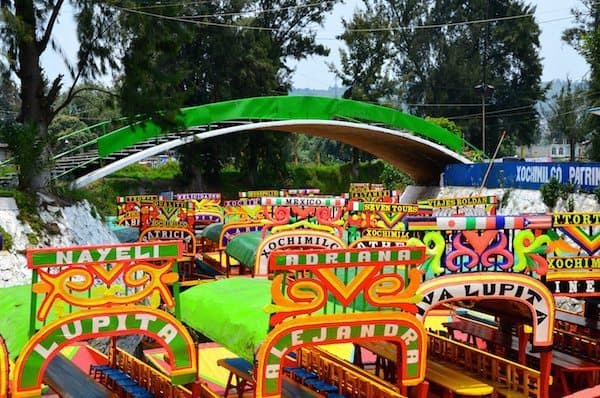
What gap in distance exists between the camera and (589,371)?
9266 millimetres

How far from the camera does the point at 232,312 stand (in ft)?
26.7

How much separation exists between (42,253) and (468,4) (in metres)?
63.1

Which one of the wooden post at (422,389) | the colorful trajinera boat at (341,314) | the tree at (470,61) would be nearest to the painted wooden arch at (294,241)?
the colorful trajinera boat at (341,314)

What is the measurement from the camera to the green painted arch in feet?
108

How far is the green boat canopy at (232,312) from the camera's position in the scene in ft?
24.7

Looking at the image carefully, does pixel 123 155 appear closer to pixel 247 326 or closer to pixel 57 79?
pixel 57 79

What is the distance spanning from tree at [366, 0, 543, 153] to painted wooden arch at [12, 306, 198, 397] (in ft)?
183

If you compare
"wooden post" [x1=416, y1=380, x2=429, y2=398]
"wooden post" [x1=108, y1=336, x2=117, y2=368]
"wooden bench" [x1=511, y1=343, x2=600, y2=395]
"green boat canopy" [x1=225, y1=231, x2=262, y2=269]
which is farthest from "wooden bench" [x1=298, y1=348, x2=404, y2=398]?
"green boat canopy" [x1=225, y1=231, x2=262, y2=269]

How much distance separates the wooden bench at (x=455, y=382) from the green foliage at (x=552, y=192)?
17691 millimetres

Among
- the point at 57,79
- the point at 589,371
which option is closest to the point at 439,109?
the point at 57,79

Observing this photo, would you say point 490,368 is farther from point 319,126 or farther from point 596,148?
point 596,148

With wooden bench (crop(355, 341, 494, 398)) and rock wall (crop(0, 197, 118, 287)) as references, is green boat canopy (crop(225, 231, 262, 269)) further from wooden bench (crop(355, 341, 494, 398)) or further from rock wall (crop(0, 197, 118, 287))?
wooden bench (crop(355, 341, 494, 398))

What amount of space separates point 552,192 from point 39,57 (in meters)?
16.7

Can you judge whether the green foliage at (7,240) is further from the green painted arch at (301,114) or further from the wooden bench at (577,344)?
the green painted arch at (301,114)
